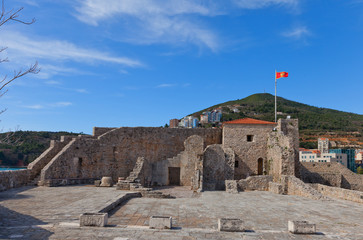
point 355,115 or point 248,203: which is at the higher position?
point 355,115

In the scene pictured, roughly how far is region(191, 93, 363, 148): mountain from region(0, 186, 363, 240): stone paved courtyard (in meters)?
65.2

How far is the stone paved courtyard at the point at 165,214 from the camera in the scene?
23.9 feet

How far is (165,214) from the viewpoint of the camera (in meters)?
10.1

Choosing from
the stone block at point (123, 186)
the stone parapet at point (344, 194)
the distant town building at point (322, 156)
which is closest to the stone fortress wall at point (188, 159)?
the stone block at point (123, 186)

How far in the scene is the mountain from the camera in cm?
8344

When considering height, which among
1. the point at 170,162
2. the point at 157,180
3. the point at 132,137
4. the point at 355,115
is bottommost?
the point at 157,180

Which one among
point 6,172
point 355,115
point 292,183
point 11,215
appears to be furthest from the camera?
point 355,115

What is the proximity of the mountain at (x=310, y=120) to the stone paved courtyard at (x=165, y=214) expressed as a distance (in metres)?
65.2

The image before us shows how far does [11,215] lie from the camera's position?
8984 millimetres

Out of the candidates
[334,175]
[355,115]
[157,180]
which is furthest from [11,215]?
[355,115]

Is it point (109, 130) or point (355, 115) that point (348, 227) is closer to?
point (109, 130)

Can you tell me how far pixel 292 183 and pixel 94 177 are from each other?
44.8 ft

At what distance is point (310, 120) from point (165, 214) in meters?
92.0

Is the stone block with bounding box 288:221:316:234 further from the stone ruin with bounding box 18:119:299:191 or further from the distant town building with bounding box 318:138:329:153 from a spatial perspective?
the distant town building with bounding box 318:138:329:153
